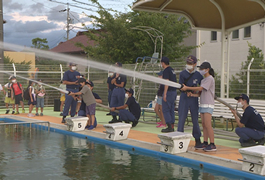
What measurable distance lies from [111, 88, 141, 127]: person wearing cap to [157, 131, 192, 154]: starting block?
4170 mm

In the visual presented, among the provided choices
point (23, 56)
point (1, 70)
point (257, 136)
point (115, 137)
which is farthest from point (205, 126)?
point (23, 56)

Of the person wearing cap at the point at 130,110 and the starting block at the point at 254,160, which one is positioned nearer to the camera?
the starting block at the point at 254,160

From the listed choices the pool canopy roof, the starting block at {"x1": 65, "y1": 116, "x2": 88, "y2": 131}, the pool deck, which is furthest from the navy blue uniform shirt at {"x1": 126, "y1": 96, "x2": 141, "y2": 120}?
the pool canopy roof

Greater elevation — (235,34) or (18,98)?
(235,34)

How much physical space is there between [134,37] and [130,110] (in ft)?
38.0

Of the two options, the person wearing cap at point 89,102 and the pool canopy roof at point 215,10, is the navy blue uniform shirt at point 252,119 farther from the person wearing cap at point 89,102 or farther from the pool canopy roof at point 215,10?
the person wearing cap at point 89,102

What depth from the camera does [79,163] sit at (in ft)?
25.4

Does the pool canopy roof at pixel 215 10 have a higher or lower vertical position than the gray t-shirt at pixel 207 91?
higher

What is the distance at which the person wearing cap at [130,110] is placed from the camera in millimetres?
12453

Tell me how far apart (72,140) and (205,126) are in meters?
4.06

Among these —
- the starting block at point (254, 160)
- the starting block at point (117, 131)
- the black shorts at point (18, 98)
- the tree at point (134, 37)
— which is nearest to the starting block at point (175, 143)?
the starting block at point (254, 160)

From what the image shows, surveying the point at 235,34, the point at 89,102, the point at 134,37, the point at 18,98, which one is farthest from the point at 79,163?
the point at 235,34

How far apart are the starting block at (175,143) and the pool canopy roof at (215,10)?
176 inches

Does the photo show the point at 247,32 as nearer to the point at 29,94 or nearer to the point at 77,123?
the point at 29,94
